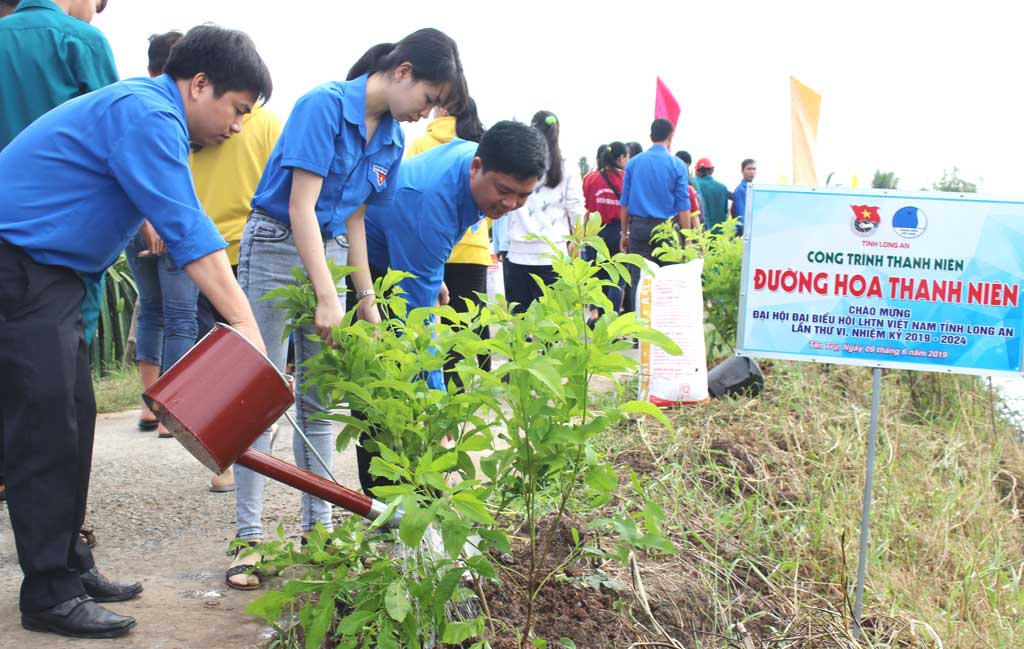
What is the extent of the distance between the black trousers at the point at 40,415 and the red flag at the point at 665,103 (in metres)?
8.10

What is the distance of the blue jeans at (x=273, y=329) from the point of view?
3.00 metres

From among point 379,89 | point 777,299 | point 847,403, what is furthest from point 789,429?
point 379,89

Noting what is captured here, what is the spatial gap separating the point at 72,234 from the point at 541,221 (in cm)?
453

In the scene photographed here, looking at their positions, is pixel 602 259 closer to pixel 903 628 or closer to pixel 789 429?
pixel 903 628

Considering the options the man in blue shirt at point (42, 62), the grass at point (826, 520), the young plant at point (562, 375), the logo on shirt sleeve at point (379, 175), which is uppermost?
the man in blue shirt at point (42, 62)

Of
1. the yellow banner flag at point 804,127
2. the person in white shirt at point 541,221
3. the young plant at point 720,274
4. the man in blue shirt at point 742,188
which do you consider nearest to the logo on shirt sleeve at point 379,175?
the person in white shirt at point 541,221

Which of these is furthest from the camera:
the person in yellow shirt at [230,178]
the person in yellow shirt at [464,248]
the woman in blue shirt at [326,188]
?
the person in yellow shirt at [464,248]

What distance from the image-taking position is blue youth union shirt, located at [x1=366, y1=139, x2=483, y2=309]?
10.7ft

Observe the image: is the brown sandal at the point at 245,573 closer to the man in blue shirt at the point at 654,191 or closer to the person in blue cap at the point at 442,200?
the person in blue cap at the point at 442,200

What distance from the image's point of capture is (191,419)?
6.68 feet

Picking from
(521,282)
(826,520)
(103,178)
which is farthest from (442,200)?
(521,282)

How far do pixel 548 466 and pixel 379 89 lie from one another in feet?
4.49

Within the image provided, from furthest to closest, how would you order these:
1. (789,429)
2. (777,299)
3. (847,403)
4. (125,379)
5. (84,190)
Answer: (125,379) → (847,403) → (789,429) → (777,299) → (84,190)

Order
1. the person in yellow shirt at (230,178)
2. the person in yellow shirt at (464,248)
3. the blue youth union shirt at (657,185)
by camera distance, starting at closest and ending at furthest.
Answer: the person in yellow shirt at (230,178) → the person in yellow shirt at (464,248) → the blue youth union shirt at (657,185)
